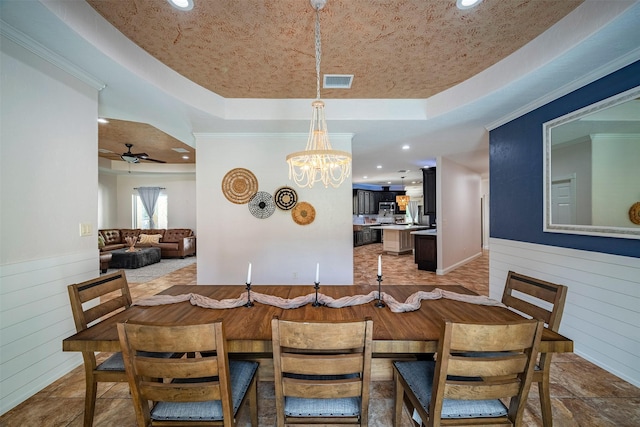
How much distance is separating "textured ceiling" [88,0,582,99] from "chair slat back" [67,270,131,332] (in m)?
1.85

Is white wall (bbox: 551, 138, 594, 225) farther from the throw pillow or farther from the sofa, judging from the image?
the throw pillow

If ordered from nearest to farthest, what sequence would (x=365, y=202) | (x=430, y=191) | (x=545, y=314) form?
(x=545, y=314) < (x=430, y=191) < (x=365, y=202)

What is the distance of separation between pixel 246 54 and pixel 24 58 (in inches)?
60.5

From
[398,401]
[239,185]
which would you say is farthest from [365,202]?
[398,401]

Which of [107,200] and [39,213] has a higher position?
[107,200]

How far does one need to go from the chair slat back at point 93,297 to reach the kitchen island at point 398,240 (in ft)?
22.4

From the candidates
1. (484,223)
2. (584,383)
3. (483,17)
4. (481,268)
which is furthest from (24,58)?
(484,223)

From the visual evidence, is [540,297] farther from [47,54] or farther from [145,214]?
[145,214]

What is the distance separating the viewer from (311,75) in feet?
8.46

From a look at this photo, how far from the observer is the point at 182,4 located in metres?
1.68

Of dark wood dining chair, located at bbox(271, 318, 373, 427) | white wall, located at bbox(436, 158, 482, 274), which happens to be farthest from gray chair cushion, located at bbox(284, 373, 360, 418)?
white wall, located at bbox(436, 158, 482, 274)

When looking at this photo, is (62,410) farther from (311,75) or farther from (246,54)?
(311,75)

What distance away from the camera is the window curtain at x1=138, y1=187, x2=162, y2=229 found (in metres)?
8.20

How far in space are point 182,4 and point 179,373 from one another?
7.11 feet
